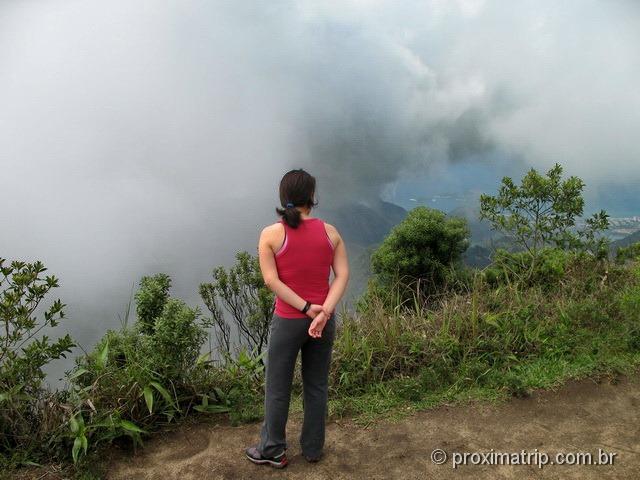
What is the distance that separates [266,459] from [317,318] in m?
1.22

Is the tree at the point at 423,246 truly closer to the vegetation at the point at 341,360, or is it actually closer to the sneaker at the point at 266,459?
the vegetation at the point at 341,360

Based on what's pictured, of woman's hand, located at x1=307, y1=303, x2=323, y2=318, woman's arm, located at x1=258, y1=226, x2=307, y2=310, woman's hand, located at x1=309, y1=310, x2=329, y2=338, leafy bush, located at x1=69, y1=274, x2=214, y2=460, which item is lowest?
leafy bush, located at x1=69, y1=274, x2=214, y2=460

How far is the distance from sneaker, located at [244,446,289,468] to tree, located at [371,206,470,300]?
42.4 ft

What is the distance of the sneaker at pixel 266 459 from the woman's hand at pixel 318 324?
3.40 feet

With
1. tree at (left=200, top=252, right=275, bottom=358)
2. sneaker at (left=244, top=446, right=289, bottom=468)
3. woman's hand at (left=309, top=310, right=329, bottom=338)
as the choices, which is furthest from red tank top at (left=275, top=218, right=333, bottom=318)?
tree at (left=200, top=252, right=275, bottom=358)

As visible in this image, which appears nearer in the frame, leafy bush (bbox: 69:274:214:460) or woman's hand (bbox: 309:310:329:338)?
woman's hand (bbox: 309:310:329:338)

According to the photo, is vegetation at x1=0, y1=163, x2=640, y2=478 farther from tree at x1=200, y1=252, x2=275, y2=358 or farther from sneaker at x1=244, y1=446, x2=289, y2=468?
tree at x1=200, y1=252, x2=275, y2=358

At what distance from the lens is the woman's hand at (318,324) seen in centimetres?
332

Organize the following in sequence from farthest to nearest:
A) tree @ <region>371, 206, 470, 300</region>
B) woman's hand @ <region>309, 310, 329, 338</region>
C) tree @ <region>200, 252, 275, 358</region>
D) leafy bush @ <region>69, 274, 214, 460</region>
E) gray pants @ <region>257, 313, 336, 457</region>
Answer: tree @ <region>371, 206, 470, 300</region>
tree @ <region>200, 252, 275, 358</region>
leafy bush @ <region>69, 274, 214, 460</region>
gray pants @ <region>257, 313, 336, 457</region>
woman's hand @ <region>309, 310, 329, 338</region>

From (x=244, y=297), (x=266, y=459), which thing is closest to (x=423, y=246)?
(x=244, y=297)

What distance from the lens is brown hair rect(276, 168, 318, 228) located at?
335cm

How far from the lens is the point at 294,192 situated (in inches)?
132

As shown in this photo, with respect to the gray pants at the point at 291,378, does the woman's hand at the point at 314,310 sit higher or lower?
higher

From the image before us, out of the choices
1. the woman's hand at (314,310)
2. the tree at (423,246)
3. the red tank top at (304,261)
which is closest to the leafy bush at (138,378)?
the red tank top at (304,261)
